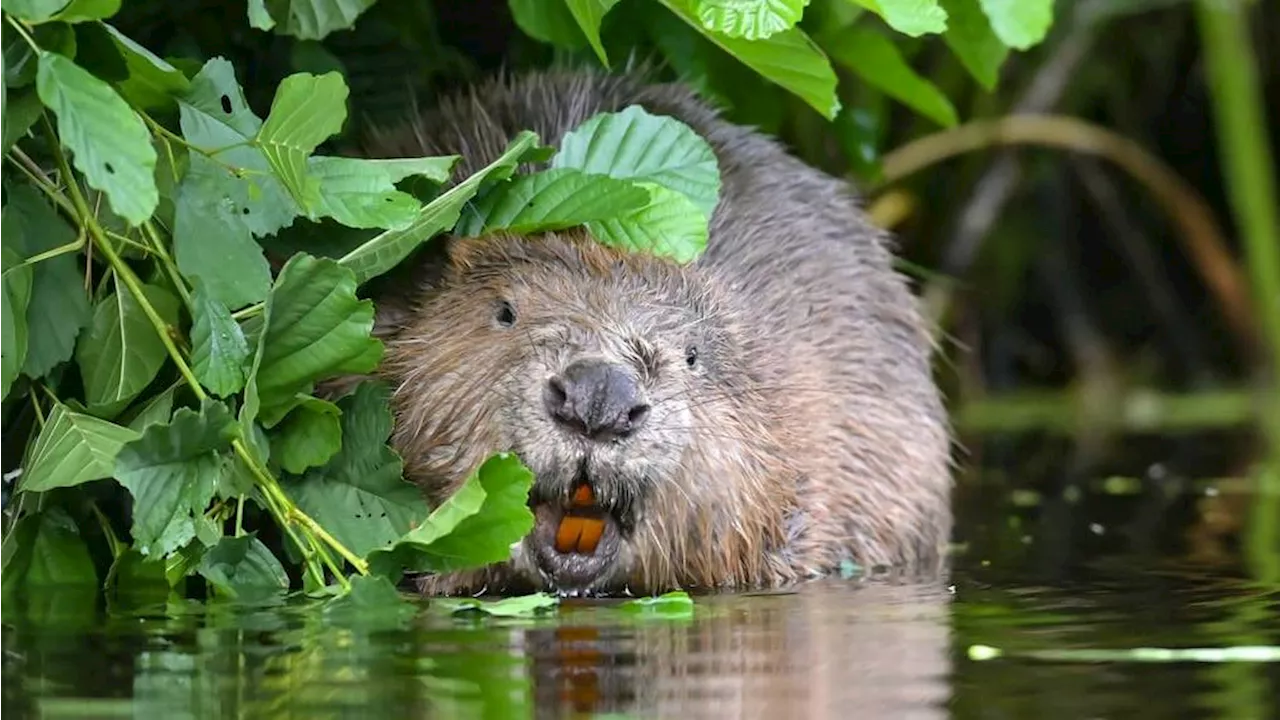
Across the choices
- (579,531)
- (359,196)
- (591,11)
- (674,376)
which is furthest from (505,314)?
(359,196)

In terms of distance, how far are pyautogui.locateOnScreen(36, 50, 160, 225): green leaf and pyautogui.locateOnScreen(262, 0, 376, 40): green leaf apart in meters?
0.82

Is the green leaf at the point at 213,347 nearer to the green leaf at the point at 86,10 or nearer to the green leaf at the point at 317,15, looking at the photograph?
the green leaf at the point at 86,10

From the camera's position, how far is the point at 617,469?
3.46 metres

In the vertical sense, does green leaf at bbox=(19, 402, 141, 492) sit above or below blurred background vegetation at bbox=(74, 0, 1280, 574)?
below

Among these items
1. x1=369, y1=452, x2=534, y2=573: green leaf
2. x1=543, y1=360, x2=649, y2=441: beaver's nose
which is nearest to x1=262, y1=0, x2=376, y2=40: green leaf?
x1=543, y1=360, x2=649, y2=441: beaver's nose

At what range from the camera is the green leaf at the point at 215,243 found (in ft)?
10.2

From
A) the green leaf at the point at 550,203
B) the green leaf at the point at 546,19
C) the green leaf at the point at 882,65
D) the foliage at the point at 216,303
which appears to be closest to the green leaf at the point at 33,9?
the foliage at the point at 216,303

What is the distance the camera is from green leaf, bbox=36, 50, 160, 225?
276 centimetres

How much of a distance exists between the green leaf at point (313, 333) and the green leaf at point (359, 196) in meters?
0.08

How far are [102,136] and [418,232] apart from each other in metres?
0.69

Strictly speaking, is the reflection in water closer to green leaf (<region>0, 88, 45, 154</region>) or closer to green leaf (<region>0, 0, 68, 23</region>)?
green leaf (<region>0, 88, 45, 154</region>)

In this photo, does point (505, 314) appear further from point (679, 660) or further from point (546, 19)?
point (679, 660)

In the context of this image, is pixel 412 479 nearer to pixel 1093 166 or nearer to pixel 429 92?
A: pixel 429 92

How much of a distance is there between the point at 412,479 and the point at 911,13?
3.52 feet
